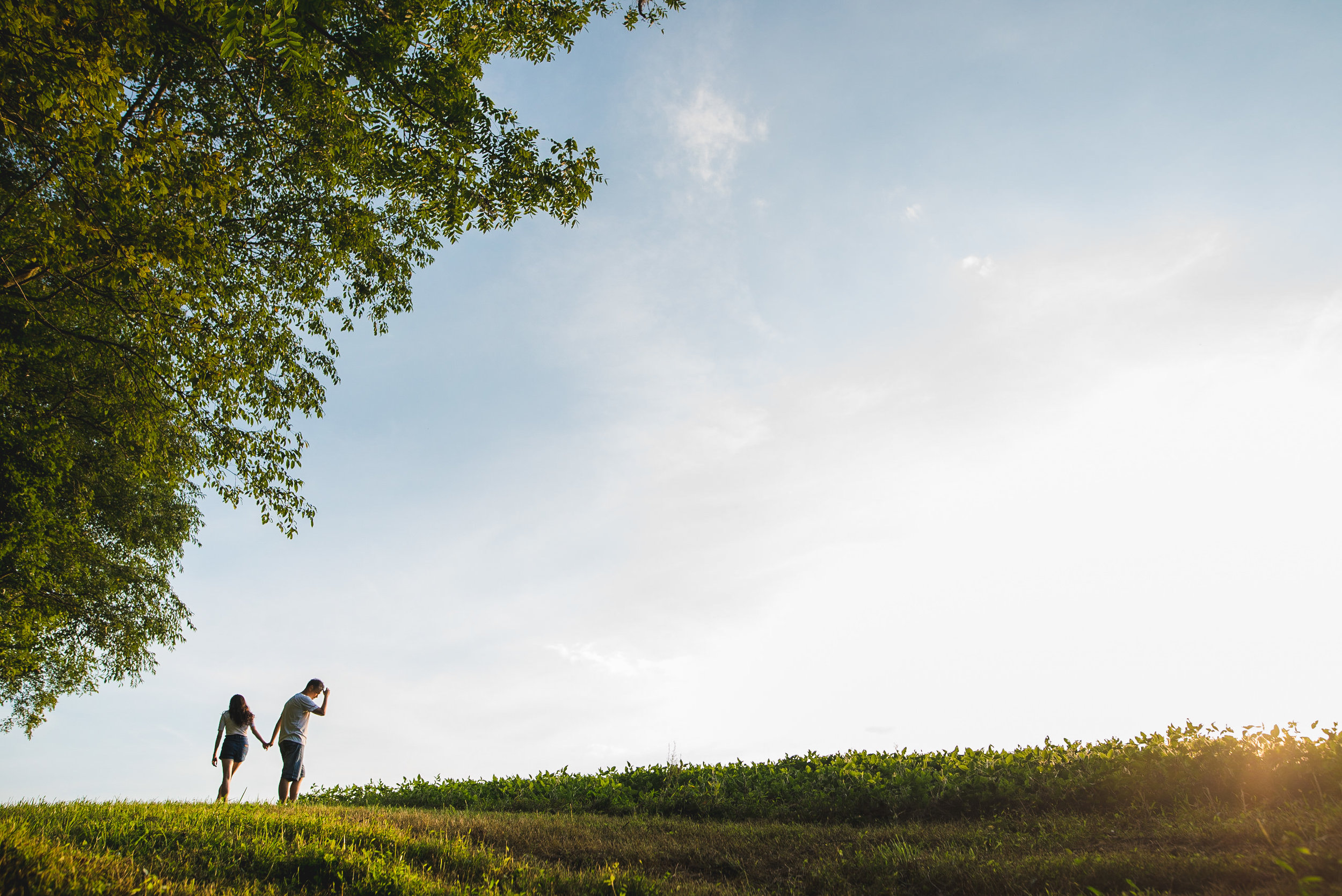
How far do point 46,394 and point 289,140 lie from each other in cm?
669

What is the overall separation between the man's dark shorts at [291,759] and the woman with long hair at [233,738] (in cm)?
64

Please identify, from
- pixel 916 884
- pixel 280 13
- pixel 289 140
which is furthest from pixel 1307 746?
pixel 289 140

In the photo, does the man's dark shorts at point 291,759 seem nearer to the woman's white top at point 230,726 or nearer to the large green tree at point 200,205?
the woman's white top at point 230,726

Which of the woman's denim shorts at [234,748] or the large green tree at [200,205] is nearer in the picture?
the large green tree at [200,205]

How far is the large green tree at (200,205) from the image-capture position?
7.30m

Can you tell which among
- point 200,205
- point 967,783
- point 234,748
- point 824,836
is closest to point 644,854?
point 824,836

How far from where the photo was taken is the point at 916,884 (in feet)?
22.2

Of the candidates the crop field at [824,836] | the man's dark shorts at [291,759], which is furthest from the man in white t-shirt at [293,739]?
the crop field at [824,836]

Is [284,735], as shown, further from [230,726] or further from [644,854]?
[644,854]

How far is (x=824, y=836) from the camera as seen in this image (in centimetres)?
882

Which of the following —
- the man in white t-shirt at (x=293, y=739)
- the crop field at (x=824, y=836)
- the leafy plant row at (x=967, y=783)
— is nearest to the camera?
the crop field at (x=824, y=836)

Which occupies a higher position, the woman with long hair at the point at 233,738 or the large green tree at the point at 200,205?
the large green tree at the point at 200,205

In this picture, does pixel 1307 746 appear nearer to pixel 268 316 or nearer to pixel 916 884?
pixel 916 884

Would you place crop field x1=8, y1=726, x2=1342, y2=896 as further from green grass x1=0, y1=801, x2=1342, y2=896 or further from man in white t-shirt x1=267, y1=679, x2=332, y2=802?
man in white t-shirt x1=267, y1=679, x2=332, y2=802
